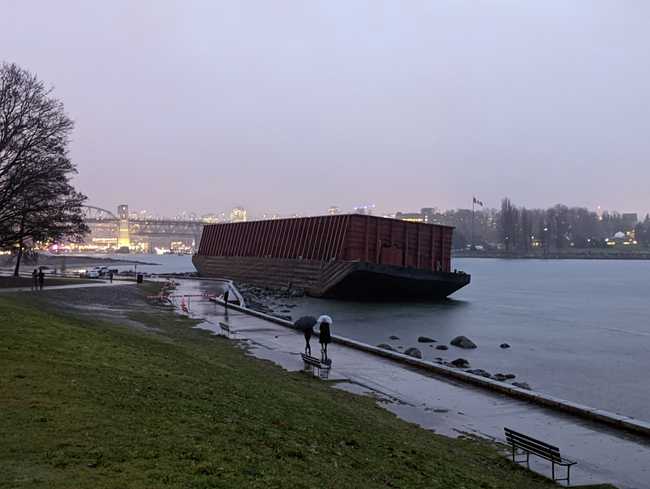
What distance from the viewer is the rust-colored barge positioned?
53.9 m

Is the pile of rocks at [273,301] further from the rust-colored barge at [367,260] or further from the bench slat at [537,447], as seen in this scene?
the bench slat at [537,447]

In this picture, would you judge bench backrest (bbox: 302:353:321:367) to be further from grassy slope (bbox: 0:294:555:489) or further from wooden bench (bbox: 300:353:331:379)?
grassy slope (bbox: 0:294:555:489)

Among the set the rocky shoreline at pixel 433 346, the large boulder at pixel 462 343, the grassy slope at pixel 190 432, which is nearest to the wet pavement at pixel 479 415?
the grassy slope at pixel 190 432

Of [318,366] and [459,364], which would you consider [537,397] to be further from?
[459,364]

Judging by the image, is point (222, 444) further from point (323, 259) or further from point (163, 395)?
point (323, 259)

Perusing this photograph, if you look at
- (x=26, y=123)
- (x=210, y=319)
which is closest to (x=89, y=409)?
(x=210, y=319)

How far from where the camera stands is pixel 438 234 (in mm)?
59406

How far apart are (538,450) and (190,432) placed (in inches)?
217

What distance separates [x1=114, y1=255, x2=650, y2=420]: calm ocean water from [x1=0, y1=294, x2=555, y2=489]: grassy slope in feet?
31.9

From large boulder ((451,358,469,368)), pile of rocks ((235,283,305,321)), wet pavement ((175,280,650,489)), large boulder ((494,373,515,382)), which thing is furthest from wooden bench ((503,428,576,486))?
pile of rocks ((235,283,305,321))

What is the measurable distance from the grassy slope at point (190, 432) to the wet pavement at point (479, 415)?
107 centimetres

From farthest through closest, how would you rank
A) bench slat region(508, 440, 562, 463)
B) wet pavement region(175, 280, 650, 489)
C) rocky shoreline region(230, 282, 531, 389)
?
rocky shoreline region(230, 282, 531, 389), wet pavement region(175, 280, 650, 489), bench slat region(508, 440, 562, 463)

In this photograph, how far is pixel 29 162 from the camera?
39.8 meters

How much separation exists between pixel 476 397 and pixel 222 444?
9.50m
